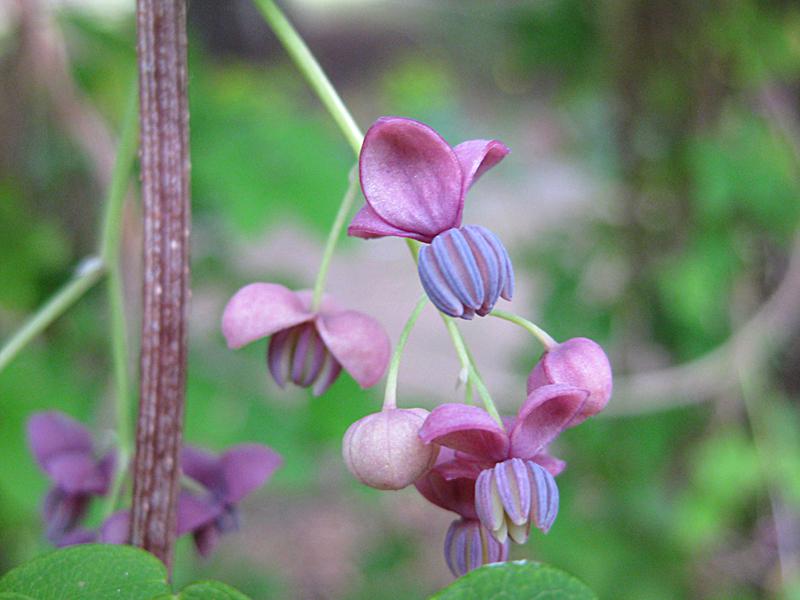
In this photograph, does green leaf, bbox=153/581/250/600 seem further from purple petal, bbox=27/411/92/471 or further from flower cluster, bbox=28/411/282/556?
purple petal, bbox=27/411/92/471

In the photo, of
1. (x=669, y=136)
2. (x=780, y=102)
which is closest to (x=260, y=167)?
(x=669, y=136)

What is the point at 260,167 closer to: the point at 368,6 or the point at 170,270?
the point at 170,270

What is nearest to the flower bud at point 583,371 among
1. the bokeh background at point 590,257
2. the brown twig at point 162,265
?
the brown twig at point 162,265

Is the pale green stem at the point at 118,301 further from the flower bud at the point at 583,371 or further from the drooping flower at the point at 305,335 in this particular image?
the flower bud at the point at 583,371


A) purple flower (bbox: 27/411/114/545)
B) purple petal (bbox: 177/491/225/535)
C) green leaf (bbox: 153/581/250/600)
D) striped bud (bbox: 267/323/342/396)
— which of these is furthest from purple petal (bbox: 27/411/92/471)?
green leaf (bbox: 153/581/250/600)

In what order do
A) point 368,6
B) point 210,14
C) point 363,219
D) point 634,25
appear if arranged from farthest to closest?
point 368,6 → point 210,14 → point 634,25 → point 363,219

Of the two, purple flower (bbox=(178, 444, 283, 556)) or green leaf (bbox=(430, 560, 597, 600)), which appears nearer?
green leaf (bbox=(430, 560, 597, 600))
